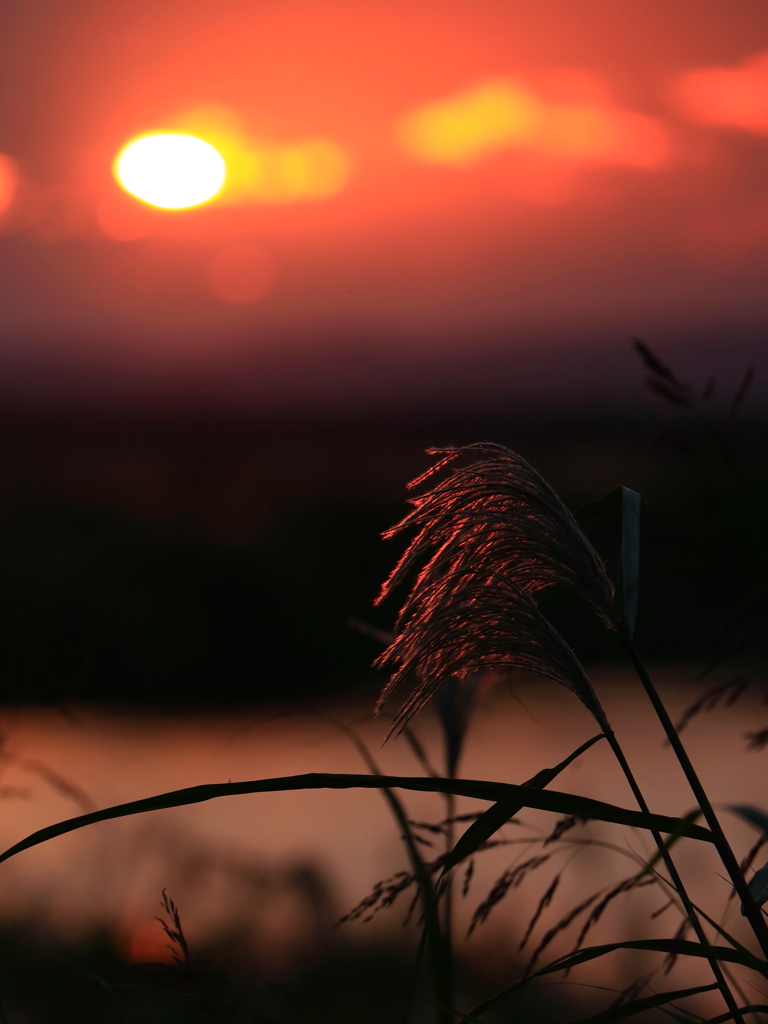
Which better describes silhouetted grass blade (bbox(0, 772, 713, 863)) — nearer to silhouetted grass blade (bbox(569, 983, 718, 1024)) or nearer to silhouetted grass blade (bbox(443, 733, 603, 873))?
silhouetted grass blade (bbox(443, 733, 603, 873))

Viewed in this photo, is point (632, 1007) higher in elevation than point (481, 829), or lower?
lower

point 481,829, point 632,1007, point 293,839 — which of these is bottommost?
point 632,1007

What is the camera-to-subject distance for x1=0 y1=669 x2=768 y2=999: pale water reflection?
1.79 metres

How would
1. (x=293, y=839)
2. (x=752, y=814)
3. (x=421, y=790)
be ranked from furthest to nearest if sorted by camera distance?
(x=293, y=839), (x=752, y=814), (x=421, y=790)

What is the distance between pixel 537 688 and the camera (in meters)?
3.74

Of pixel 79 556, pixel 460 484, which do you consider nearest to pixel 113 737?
pixel 79 556

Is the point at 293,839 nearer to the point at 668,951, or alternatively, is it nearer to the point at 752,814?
the point at 752,814

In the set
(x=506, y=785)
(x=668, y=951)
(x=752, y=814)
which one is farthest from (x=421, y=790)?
(x=752, y=814)

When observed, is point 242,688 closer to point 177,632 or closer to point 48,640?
point 177,632

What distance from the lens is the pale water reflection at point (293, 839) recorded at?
1794 millimetres

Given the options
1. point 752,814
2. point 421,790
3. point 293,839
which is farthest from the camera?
point 293,839

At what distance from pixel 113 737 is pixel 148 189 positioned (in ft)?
7.26

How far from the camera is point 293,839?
2.30 meters

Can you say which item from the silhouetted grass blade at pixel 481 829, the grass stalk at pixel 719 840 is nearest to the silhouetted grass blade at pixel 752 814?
the grass stalk at pixel 719 840
